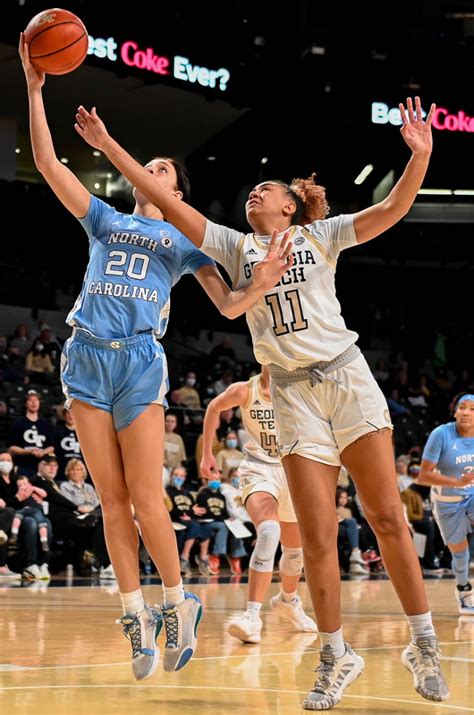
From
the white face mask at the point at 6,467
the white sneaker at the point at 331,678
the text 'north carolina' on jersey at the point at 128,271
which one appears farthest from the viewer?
the white face mask at the point at 6,467

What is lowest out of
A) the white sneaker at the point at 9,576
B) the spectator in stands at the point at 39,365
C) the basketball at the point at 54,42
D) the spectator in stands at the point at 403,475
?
the white sneaker at the point at 9,576

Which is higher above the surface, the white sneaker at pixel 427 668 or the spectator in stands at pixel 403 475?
the white sneaker at pixel 427 668

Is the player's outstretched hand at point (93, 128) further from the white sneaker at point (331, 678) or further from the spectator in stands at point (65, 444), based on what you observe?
the spectator in stands at point (65, 444)

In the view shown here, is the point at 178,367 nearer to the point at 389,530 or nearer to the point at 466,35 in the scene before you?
the point at 466,35

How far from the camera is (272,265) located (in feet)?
13.8

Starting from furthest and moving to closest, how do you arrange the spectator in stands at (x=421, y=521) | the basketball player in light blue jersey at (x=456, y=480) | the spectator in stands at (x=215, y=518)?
1. the spectator in stands at (x=421, y=521)
2. the spectator in stands at (x=215, y=518)
3. the basketball player in light blue jersey at (x=456, y=480)

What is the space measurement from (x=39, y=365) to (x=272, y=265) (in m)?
13.2

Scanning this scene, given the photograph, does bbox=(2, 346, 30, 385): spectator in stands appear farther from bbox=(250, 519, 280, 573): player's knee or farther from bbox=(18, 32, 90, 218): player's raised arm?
bbox=(18, 32, 90, 218): player's raised arm

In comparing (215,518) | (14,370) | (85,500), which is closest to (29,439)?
(85,500)

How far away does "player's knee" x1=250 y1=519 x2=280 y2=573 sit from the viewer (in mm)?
6672

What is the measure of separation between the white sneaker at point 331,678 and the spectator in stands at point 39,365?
42.5ft

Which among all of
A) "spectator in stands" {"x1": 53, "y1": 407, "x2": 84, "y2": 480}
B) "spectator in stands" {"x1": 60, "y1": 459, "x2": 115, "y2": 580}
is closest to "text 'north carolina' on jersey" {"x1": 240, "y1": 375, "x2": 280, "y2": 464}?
"spectator in stands" {"x1": 60, "y1": 459, "x2": 115, "y2": 580}

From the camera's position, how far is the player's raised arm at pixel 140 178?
14.2ft

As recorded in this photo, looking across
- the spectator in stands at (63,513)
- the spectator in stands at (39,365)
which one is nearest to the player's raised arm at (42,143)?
the spectator in stands at (63,513)
